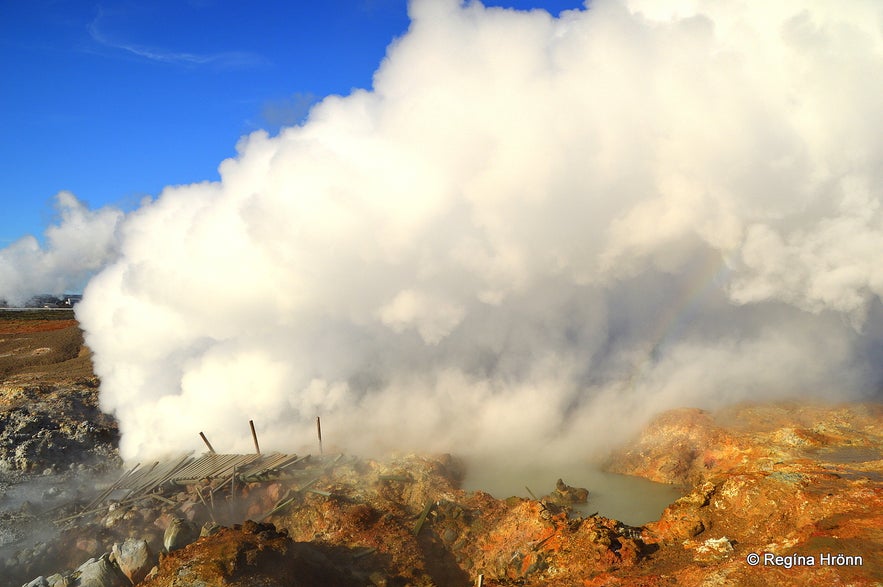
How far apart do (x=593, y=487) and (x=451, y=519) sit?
3850mm

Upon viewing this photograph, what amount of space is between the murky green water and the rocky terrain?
0.33 m

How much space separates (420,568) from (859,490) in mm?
6621

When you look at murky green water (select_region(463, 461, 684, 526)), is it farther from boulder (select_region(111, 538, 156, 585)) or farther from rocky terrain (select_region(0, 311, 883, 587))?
boulder (select_region(111, 538, 156, 585))

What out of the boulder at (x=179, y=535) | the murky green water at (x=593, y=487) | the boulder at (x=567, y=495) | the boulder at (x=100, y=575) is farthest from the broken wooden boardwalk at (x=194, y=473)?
the boulder at (x=567, y=495)

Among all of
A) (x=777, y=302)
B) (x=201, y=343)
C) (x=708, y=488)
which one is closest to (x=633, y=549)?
(x=708, y=488)

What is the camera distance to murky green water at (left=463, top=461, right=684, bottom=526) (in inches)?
416

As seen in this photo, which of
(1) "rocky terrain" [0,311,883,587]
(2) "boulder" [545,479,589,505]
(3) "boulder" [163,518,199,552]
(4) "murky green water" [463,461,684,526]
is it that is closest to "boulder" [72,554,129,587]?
(1) "rocky terrain" [0,311,883,587]

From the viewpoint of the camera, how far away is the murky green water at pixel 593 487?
1056 centimetres

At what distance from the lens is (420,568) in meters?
8.40

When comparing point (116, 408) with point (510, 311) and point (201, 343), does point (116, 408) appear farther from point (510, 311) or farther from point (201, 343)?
point (510, 311)

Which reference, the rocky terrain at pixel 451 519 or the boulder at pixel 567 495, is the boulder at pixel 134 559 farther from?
the boulder at pixel 567 495

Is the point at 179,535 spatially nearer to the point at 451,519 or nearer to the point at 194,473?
the point at 194,473

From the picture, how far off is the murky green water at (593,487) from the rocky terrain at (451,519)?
1.07 feet

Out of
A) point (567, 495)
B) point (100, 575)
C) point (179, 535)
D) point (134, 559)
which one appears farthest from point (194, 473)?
point (567, 495)
